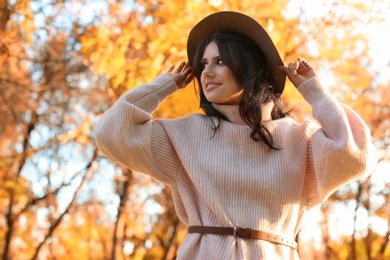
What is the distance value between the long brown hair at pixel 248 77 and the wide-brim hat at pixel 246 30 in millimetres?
27

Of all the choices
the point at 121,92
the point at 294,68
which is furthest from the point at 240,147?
the point at 121,92

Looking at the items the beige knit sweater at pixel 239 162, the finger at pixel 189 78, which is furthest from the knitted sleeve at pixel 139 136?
the finger at pixel 189 78

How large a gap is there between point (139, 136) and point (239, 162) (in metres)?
0.40

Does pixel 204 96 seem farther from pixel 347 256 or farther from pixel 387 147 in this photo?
pixel 347 256

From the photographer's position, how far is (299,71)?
277 centimetres

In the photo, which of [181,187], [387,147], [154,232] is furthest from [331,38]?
[154,232]

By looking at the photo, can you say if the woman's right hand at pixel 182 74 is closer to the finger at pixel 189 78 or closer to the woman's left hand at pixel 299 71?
the finger at pixel 189 78

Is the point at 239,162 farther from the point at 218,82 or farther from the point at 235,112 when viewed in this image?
the point at 218,82

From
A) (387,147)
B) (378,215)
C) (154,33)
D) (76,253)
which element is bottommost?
(76,253)

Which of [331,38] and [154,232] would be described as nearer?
[331,38]

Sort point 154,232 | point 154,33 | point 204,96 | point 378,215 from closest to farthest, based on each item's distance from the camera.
Result: point 204,96 < point 154,33 < point 378,215 < point 154,232

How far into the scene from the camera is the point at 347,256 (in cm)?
1295

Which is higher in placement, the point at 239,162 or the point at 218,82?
the point at 218,82

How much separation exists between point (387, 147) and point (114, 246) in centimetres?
512
